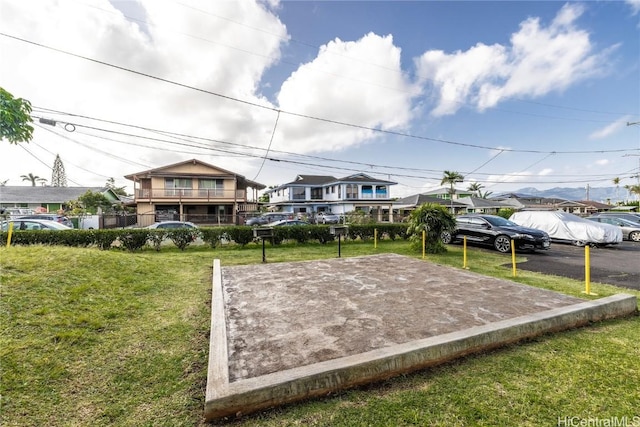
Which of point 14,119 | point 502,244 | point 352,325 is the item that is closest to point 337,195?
point 502,244

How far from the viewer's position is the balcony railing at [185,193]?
25281mm

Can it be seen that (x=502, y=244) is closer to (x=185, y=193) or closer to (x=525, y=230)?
(x=525, y=230)

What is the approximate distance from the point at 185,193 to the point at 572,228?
92.1 ft

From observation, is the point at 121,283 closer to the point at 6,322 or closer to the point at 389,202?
the point at 6,322

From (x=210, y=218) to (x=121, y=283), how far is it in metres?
22.7

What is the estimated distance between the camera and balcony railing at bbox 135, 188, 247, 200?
82.9 ft

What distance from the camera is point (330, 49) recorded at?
41.1 feet

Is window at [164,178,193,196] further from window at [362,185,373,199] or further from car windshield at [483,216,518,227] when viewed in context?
car windshield at [483,216,518,227]

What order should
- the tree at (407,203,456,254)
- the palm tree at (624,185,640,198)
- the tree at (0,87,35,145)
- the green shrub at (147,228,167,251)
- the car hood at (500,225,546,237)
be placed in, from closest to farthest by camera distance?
the tree at (0,87,35,145), the car hood at (500,225,546,237), the tree at (407,203,456,254), the green shrub at (147,228,167,251), the palm tree at (624,185,640,198)

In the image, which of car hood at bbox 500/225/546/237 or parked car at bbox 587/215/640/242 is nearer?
car hood at bbox 500/225/546/237

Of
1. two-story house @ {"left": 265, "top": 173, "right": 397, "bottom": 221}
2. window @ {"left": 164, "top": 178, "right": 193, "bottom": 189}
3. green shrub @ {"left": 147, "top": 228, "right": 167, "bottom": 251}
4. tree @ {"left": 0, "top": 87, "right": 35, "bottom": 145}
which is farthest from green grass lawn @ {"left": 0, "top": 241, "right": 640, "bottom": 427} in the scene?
two-story house @ {"left": 265, "top": 173, "right": 397, "bottom": 221}

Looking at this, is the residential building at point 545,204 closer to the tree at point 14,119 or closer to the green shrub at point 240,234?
the green shrub at point 240,234

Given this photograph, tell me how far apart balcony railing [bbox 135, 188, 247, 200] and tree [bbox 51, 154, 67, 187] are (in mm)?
60232

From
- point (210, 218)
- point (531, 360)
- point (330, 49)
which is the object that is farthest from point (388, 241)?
point (210, 218)
